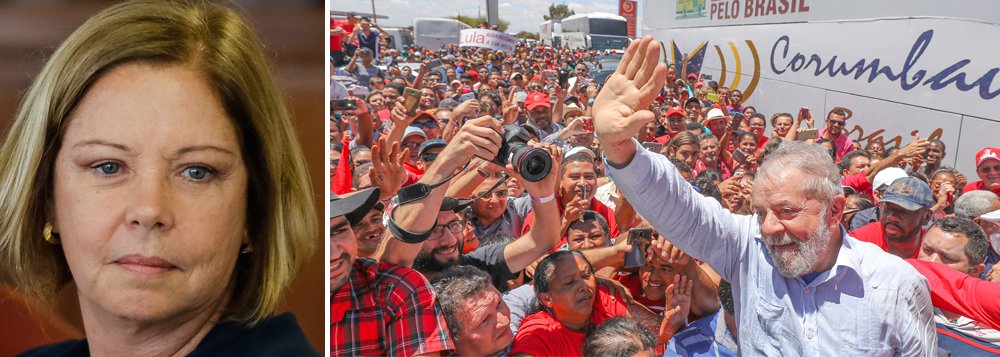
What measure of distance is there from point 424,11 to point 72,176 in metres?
1.02

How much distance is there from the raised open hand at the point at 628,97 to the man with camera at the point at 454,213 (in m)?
0.25

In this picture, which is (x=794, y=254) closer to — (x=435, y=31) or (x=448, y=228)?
(x=448, y=228)

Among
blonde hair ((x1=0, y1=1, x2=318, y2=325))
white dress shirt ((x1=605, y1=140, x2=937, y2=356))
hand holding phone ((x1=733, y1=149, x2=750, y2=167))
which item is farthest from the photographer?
hand holding phone ((x1=733, y1=149, x2=750, y2=167))

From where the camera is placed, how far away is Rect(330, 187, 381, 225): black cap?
179 cm

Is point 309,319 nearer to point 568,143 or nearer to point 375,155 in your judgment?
point 375,155

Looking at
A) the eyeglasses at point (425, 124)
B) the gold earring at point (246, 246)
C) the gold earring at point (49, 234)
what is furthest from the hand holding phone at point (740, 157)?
the gold earring at point (49, 234)

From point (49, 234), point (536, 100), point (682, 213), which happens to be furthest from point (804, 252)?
point (49, 234)

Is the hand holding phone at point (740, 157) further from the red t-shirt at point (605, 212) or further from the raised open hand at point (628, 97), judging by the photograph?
the raised open hand at point (628, 97)

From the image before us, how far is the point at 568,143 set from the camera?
200cm

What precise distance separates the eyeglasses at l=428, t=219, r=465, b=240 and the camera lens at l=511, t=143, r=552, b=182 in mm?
267

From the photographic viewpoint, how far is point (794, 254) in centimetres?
169

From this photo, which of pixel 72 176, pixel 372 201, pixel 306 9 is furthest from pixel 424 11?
pixel 72 176

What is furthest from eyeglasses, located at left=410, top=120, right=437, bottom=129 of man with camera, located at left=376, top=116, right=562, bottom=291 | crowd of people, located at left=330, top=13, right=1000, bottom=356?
man with camera, located at left=376, top=116, right=562, bottom=291

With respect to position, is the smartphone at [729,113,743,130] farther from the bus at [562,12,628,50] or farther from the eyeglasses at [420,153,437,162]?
the eyeglasses at [420,153,437,162]
